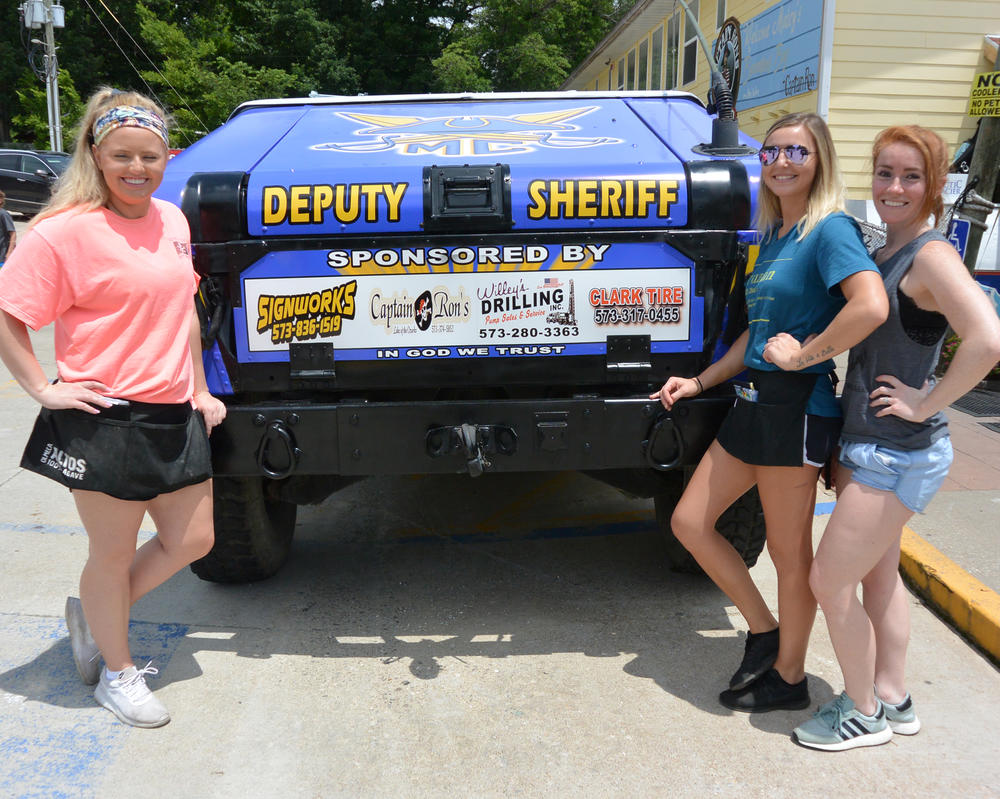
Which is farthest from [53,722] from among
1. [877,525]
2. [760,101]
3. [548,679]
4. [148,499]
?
[760,101]

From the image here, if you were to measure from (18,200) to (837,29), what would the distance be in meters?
18.2

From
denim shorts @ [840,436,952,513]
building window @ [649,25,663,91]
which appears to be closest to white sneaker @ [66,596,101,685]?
denim shorts @ [840,436,952,513]

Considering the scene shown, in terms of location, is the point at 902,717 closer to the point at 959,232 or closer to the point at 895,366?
the point at 895,366

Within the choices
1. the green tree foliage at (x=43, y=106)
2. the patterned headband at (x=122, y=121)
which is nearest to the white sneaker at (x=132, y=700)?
the patterned headband at (x=122, y=121)

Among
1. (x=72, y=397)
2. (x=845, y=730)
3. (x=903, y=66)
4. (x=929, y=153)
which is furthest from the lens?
(x=903, y=66)

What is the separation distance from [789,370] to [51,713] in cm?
266

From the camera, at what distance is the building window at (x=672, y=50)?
47.4 ft

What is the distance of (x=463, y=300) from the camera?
302 cm

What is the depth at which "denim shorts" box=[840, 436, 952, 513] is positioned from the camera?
2.49 metres

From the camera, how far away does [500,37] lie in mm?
28516

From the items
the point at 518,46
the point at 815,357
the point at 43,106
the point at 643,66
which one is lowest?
the point at 815,357

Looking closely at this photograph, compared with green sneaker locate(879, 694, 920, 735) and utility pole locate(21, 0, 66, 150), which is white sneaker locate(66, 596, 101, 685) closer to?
green sneaker locate(879, 694, 920, 735)

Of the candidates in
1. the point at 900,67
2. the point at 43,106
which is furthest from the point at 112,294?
the point at 43,106

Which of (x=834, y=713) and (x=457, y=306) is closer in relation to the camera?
(x=834, y=713)
